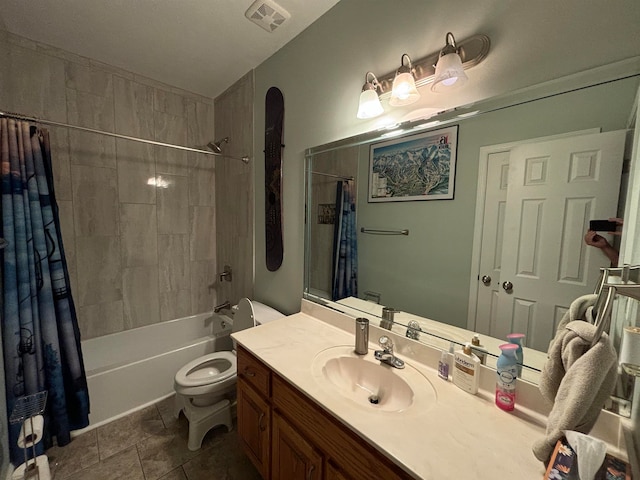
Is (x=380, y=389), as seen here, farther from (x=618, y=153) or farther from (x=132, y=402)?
(x=132, y=402)

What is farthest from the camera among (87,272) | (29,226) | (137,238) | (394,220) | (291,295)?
(137,238)

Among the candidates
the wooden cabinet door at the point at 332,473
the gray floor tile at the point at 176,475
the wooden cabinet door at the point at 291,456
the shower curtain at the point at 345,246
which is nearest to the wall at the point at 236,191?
the shower curtain at the point at 345,246

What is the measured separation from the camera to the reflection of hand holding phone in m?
0.70

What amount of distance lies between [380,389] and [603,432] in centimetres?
64

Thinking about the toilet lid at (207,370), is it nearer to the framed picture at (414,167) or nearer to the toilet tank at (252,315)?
the toilet tank at (252,315)

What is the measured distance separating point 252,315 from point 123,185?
1658 millimetres

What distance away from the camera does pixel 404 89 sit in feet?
3.40

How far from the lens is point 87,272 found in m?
2.06

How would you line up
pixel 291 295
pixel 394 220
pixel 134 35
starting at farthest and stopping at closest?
pixel 291 295 < pixel 134 35 < pixel 394 220

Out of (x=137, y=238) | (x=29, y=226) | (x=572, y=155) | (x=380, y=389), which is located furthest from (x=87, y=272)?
(x=572, y=155)

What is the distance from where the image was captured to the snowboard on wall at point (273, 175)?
179 centimetres

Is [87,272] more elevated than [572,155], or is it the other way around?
[572,155]

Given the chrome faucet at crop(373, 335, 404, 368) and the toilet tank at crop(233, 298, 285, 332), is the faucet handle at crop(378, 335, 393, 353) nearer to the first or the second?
the chrome faucet at crop(373, 335, 404, 368)

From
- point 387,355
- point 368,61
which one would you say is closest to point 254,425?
point 387,355
